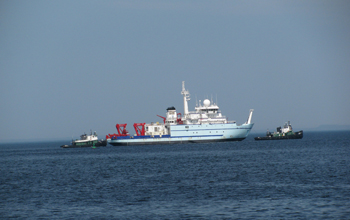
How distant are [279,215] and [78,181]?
2321 cm

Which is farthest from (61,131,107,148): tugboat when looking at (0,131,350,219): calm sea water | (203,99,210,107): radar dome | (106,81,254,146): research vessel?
(0,131,350,219): calm sea water

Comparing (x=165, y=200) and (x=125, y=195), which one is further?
(x=125, y=195)

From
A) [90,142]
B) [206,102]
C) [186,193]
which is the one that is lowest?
[186,193]

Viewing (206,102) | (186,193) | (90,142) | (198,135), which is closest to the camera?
(186,193)

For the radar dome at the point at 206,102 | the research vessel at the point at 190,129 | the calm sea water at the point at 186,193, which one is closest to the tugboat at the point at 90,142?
the research vessel at the point at 190,129

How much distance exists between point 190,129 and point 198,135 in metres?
2.37

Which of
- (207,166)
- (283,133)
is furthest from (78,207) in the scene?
(283,133)

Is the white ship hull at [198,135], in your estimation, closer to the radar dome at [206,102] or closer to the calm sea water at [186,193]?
the radar dome at [206,102]

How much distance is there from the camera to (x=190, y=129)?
101 m

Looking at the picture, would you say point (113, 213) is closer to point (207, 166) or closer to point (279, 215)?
point (279, 215)

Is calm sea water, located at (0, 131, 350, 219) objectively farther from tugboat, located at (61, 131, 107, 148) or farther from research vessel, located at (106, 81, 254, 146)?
tugboat, located at (61, 131, 107, 148)

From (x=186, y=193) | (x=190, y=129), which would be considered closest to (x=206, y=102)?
(x=190, y=129)

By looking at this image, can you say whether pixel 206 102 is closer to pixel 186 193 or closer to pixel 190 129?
pixel 190 129

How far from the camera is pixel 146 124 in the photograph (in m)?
107
